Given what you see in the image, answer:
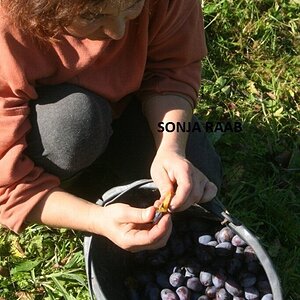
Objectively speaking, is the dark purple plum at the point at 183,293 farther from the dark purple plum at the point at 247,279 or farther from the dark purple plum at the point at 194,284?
the dark purple plum at the point at 247,279

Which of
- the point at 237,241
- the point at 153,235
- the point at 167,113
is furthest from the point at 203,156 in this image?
the point at 153,235

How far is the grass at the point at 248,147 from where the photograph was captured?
6.54 ft

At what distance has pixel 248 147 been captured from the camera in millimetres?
2238

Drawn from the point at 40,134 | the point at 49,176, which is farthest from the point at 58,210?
the point at 40,134

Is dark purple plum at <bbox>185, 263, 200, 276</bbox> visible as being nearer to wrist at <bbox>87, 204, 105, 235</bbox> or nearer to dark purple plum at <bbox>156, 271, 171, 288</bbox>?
A: dark purple plum at <bbox>156, 271, 171, 288</bbox>

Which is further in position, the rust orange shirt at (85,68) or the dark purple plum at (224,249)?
the dark purple plum at (224,249)

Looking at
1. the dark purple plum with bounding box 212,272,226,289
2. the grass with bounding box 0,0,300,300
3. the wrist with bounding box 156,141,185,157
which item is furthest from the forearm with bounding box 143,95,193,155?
the grass with bounding box 0,0,300,300

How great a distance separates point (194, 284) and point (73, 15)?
0.78 m

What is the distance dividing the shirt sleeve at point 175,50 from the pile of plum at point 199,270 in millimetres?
372

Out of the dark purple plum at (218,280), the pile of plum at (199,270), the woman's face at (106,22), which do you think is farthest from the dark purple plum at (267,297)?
the woman's face at (106,22)

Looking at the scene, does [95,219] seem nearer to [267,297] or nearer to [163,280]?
[163,280]

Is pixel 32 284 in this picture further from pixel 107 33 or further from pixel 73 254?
pixel 107 33

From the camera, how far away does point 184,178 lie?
1.54m

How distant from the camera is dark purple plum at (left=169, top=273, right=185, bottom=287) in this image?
1692 mm
